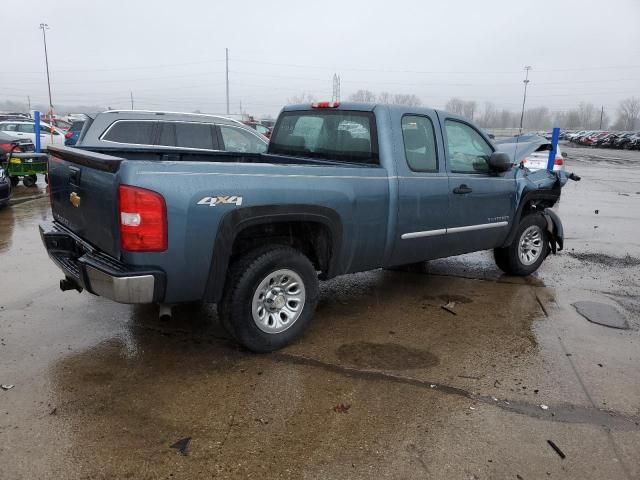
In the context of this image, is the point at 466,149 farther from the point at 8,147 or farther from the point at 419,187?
the point at 8,147

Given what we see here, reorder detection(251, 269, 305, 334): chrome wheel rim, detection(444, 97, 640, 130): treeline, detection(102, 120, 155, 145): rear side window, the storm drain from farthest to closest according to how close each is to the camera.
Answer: detection(444, 97, 640, 130): treeline, detection(102, 120, 155, 145): rear side window, the storm drain, detection(251, 269, 305, 334): chrome wheel rim

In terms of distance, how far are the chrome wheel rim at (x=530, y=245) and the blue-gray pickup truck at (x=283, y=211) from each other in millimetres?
388

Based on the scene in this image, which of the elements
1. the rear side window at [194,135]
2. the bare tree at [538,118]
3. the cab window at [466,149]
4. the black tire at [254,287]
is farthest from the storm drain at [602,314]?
the bare tree at [538,118]

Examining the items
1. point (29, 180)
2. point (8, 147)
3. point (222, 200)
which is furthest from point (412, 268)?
point (8, 147)

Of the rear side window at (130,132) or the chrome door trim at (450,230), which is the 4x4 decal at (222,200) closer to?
the chrome door trim at (450,230)

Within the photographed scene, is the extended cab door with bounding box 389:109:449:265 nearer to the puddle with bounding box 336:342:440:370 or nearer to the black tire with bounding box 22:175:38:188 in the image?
the puddle with bounding box 336:342:440:370

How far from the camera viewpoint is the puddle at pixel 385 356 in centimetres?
393

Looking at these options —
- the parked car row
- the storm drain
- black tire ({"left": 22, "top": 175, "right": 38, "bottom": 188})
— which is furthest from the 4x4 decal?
the parked car row

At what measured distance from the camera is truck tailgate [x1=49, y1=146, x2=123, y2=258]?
10.7ft

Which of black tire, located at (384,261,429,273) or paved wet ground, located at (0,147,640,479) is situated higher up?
paved wet ground, located at (0,147,640,479)

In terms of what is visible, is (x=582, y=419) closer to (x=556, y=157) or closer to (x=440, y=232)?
(x=440, y=232)

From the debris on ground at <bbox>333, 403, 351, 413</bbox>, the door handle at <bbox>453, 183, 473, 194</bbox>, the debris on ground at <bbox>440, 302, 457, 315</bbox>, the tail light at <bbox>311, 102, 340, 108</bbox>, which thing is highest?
the tail light at <bbox>311, 102, 340, 108</bbox>

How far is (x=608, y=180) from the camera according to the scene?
64.0ft

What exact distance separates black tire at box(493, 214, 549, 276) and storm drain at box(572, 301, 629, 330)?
3.11ft
